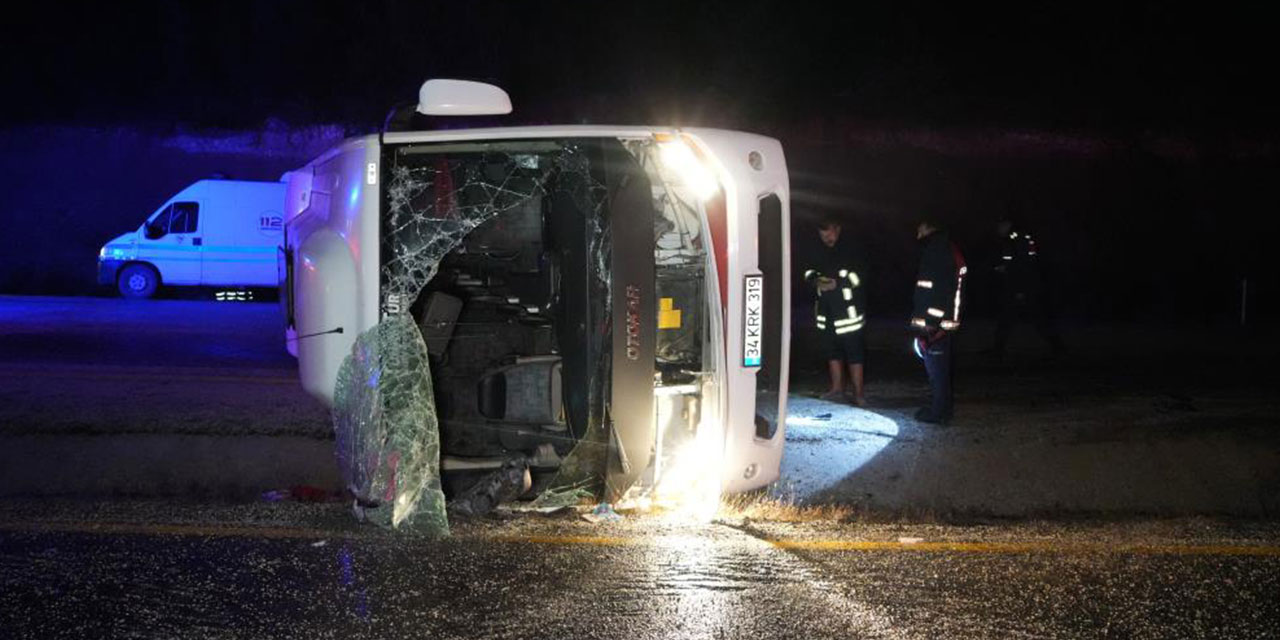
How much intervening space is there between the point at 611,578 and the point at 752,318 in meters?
1.37

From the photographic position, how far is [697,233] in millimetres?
6254

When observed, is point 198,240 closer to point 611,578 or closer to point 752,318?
point 752,318

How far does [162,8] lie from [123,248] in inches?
533

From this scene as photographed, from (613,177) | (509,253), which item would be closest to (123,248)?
(509,253)

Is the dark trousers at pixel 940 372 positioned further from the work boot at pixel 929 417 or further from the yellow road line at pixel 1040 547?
the yellow road line at pixel 1040 547

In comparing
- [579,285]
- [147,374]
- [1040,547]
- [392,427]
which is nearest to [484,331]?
[579,285]

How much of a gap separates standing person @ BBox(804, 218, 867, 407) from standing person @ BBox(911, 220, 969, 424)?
0.74 metres

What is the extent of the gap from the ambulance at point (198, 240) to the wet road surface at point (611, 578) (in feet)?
49.2

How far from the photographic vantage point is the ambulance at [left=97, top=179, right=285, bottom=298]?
68.2 feet

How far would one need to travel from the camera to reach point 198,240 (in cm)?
2091

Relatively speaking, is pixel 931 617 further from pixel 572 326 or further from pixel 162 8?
pixel 162 8

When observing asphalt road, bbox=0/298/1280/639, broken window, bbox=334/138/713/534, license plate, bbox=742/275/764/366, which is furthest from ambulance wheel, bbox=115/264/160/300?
license plate, bbox=742/275/764/366

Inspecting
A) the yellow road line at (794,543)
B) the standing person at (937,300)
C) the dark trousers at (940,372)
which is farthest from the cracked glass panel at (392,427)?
the dark trousers at (940,372)

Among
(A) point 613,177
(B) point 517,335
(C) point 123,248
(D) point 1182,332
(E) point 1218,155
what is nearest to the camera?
(A) point 613,177
